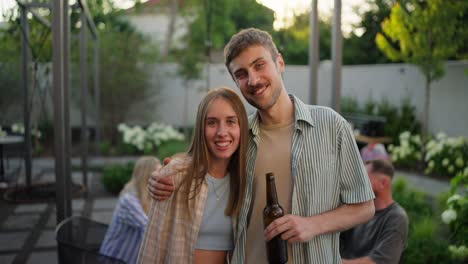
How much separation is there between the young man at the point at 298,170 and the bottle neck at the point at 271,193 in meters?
0.06

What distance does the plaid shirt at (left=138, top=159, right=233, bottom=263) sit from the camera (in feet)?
5.48

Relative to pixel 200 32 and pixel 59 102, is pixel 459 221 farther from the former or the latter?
pixel 200 32

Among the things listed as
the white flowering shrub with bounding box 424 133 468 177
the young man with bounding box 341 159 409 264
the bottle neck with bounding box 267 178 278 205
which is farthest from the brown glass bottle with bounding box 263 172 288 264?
the white flowering shrub with bounding box 424 133 468 177

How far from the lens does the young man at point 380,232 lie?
7.93 ft

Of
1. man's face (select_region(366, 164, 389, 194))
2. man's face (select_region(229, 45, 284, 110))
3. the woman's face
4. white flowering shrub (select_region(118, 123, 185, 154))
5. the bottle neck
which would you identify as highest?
man's face (select_region(229, 45, 284, 110))

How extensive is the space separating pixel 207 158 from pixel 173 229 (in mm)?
279

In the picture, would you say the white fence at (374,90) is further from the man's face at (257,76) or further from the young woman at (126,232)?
the man's face at (257,76)

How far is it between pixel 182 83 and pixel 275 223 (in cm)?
1221

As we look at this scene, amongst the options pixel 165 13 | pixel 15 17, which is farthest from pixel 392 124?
pixel 165 13

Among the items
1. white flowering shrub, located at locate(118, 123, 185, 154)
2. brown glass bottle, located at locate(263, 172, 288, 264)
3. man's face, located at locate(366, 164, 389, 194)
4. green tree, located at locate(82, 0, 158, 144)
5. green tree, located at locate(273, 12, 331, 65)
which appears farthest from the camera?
green tree, located at locate(273, 12, 331, 65)

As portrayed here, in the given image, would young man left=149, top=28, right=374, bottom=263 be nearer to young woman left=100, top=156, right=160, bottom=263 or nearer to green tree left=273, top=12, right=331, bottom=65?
young woman left=100, top=156, right=160, bottom=263

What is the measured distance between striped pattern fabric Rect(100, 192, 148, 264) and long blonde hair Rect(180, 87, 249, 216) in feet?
3.83

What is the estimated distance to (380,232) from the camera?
2.50 meters

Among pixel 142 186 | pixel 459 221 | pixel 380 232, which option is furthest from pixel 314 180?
pixel 459 221
